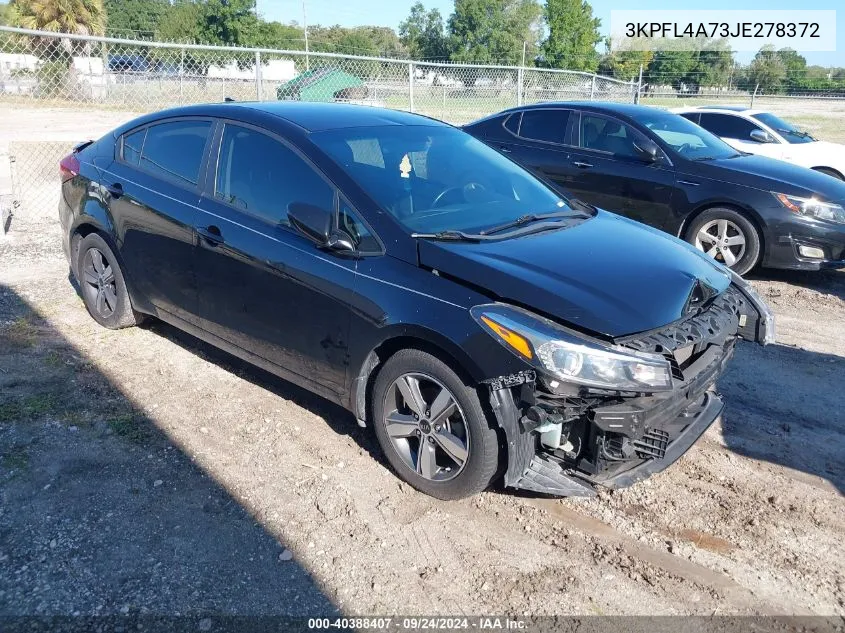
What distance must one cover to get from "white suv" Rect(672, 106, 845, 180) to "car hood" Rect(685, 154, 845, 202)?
3903 mm

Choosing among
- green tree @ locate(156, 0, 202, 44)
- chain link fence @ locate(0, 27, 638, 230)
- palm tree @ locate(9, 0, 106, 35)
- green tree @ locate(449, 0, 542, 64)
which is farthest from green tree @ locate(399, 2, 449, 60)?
chain link fence @ locate(0, 27, 638, 230)

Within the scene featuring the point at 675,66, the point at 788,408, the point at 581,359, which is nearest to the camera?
the point at 581,359

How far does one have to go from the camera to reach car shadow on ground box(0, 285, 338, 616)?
8.83 ft

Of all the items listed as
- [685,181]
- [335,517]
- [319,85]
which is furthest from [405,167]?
[319,85]

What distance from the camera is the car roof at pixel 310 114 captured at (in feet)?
13.2

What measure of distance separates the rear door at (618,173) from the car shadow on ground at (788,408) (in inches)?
95.5

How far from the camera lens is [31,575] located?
9.11 feet

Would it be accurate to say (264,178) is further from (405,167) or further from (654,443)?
(654,443)

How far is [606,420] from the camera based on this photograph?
289 cm

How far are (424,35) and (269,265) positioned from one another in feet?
236

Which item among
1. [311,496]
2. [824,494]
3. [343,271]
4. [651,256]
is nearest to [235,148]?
[343,271]

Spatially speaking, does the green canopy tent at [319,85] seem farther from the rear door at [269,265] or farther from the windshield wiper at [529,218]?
the windshield wiper at [529,218]

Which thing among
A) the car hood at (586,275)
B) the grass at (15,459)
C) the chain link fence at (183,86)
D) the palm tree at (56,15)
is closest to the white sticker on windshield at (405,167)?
the car hood at (586,275)

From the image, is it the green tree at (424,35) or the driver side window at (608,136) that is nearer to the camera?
the driver side window at (608,136)
